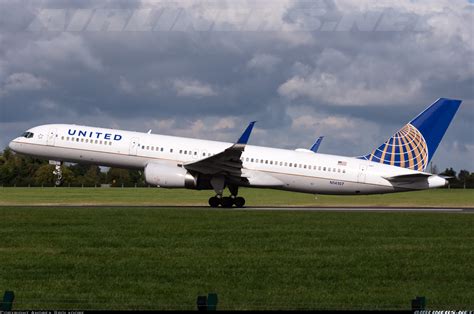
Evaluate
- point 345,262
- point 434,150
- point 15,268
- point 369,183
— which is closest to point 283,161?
point 369,183

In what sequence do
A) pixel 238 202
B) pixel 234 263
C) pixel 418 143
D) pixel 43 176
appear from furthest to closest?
pixel 43 176 < pixel 418 143 < pixel 238 202 < pixel 234 263

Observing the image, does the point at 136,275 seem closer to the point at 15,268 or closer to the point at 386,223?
the point at 15,268

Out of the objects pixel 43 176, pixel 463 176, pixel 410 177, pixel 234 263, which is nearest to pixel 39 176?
pixel 43 176

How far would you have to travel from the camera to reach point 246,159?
46062 millimetres

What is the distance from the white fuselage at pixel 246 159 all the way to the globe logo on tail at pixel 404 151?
1.56m

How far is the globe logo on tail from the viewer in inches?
1890

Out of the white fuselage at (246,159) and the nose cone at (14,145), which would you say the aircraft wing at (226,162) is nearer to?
the white fuselage at (246,159)

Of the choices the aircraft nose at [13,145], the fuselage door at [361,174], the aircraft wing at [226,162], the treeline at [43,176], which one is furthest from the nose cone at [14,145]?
the treeline at [43,176]

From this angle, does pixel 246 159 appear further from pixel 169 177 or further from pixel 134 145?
pixel 134 145

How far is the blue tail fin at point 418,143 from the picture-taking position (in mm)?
47938

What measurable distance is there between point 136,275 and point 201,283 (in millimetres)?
1893

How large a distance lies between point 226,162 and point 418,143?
12494mm

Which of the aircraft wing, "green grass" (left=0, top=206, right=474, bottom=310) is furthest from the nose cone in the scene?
"green grass" (left=0, top=206, right=474, bottom=310)

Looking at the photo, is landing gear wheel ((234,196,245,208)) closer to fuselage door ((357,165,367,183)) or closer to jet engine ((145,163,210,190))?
jet engine ((145,163,210,190))
